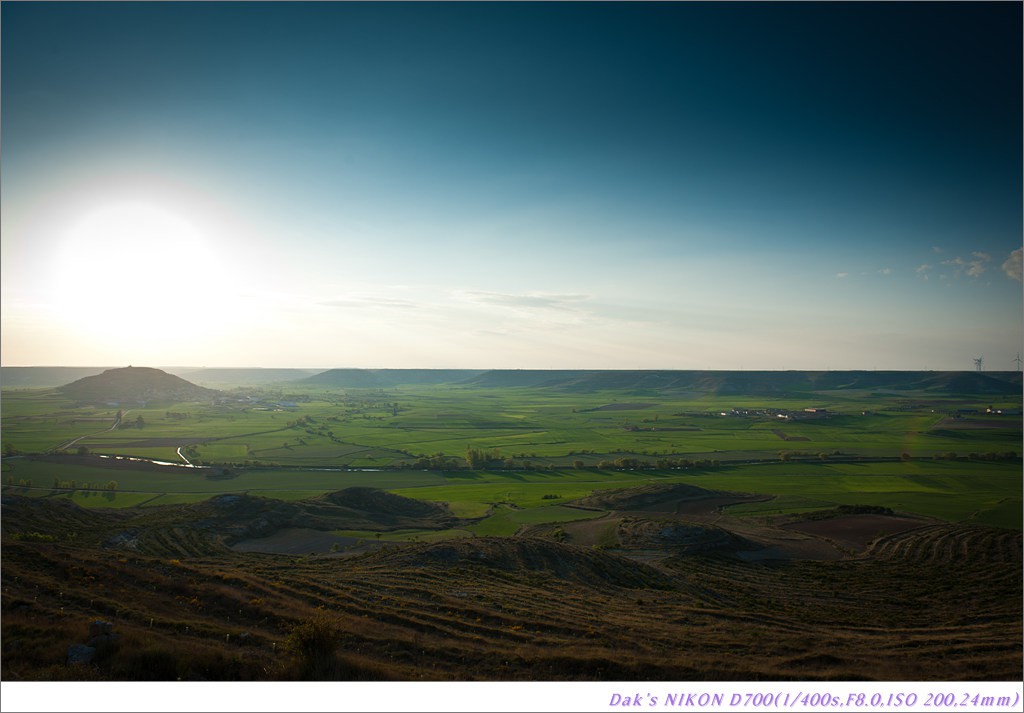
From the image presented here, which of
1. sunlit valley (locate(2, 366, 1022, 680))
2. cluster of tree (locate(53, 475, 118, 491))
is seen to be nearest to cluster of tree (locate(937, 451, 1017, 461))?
sunlit valley (locate(2, 366, 1022, 680))

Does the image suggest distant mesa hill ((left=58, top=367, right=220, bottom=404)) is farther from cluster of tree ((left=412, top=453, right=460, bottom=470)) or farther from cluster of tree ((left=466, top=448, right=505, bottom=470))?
cluster of tree ((left=466, top=448, right=505, bottom=470))

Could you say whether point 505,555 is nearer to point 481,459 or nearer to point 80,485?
point 481,459

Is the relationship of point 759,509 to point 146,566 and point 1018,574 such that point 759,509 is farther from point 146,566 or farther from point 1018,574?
point 146,566

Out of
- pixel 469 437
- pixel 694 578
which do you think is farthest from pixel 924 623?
pixel 469 437

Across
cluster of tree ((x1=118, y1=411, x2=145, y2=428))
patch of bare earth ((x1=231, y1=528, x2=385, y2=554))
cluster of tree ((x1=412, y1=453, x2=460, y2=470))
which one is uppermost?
cluster of tree ((x1=118, y1=411, x2=145, y2=428))

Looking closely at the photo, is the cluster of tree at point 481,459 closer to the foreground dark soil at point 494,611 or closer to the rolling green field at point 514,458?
the rolling green field at point 514,458

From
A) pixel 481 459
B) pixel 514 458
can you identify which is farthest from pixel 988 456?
pixel 481 459
